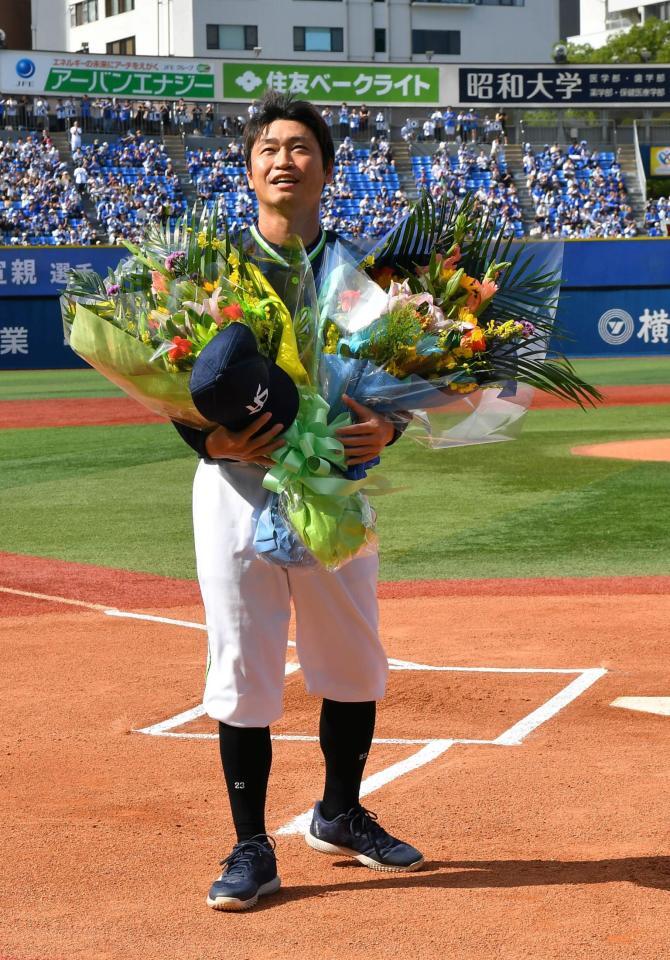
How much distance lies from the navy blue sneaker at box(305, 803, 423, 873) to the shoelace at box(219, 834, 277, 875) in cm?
25

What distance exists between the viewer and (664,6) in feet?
225

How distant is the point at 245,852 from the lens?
3340mm

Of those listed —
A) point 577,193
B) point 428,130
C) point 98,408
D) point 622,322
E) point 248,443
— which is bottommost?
point 98,408

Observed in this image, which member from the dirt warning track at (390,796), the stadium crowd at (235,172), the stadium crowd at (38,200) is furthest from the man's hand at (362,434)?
the stadium crowd at (38,200)

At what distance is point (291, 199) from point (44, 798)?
7.22 ft

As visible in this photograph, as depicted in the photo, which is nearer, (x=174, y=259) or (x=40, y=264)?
(x=174, y=259)

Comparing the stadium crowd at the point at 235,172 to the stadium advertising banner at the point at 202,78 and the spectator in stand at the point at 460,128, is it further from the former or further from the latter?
the stadium advertising banner at the point at 202,78

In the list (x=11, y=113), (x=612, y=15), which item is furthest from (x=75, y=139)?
(x=612, y=15)

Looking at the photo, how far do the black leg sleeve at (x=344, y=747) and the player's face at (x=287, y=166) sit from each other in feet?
4.79

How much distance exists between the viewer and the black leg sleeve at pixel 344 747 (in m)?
3.56

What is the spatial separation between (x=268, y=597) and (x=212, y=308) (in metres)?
0.81

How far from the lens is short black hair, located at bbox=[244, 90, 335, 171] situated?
3434 millimetres

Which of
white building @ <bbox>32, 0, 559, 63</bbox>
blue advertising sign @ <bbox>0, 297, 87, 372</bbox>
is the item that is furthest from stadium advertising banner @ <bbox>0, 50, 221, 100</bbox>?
blue advertising sign @ <bbox>0, 297, 87, 372</bbox>

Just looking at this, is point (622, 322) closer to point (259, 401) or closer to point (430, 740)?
point (430, 740)
